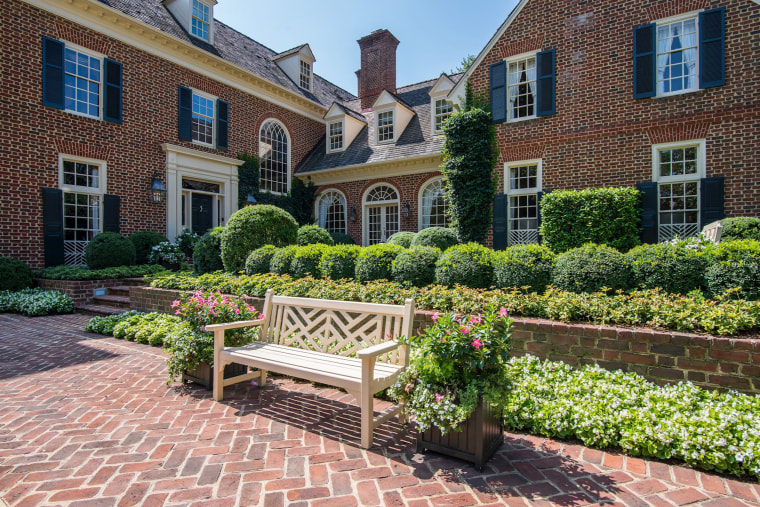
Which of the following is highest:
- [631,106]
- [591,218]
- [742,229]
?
[631,106]

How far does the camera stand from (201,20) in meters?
14.6

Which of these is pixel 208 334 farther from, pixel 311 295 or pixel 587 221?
pixel 587 221

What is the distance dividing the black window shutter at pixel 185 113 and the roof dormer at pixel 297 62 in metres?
6.22

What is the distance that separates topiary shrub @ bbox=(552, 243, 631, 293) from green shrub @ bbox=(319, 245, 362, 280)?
3324 millimetres

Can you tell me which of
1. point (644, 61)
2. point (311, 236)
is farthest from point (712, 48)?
point (311, 236)

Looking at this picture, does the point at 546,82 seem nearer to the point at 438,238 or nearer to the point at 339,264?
the point at 438,238

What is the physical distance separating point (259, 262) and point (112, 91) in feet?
27.4

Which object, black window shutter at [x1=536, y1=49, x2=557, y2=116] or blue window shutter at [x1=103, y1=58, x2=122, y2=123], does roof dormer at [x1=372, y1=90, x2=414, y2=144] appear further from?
blue window shutter at [x1=103, y1=58, x2=122, y2=123]

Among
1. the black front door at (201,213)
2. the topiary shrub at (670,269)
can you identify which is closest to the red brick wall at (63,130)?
the black front door at (201,213)

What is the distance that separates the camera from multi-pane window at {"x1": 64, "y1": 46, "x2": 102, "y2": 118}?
1094cm

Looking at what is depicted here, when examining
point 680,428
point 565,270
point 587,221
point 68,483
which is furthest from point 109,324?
point 587,221

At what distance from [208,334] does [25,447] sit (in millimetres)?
1679

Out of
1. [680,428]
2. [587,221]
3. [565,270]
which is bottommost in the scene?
[680,428]

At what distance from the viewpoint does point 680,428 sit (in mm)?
2840
